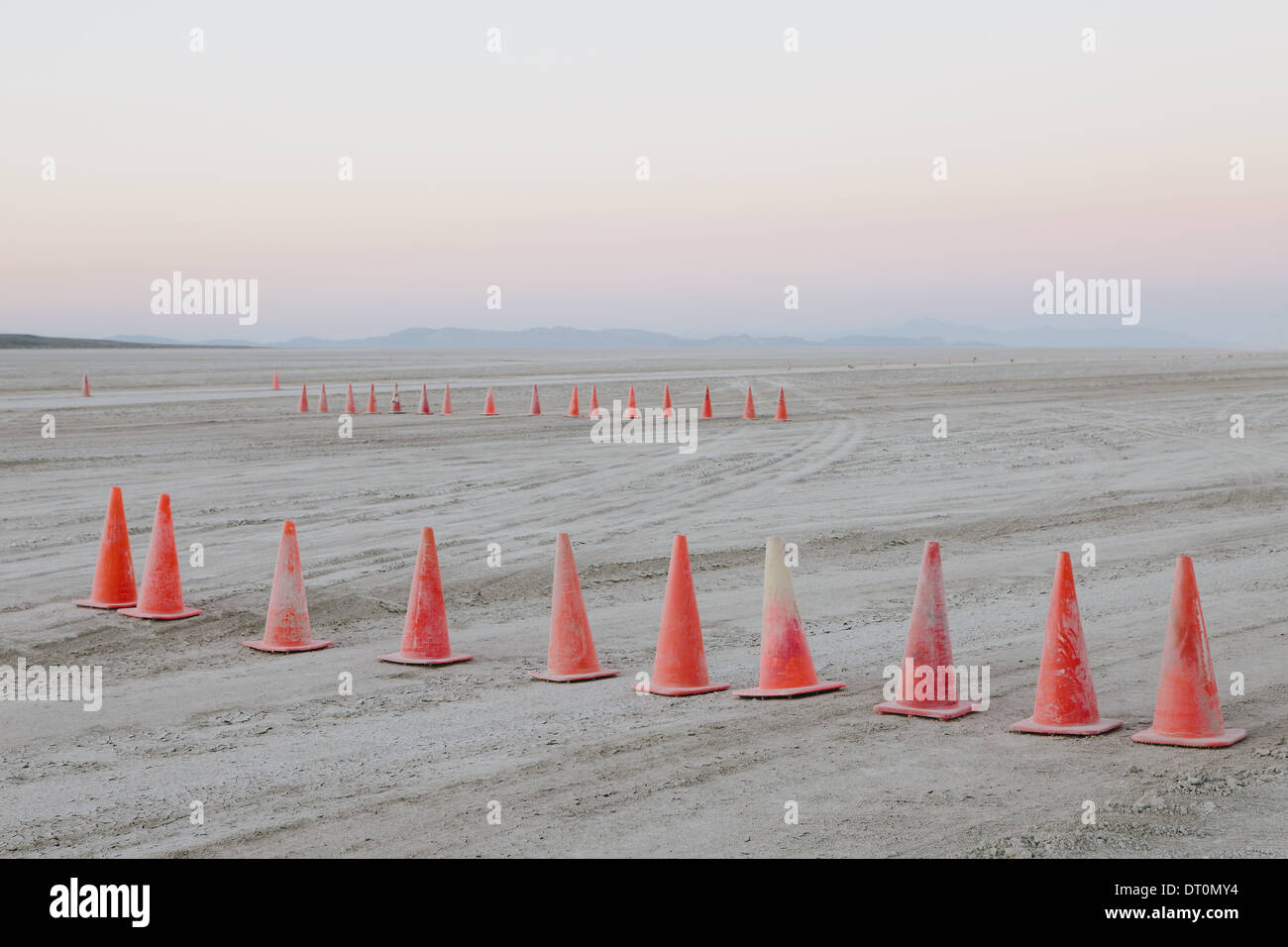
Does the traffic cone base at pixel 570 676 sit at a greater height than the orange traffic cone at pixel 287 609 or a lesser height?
lesser

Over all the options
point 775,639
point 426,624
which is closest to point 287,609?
Result: point 426,624

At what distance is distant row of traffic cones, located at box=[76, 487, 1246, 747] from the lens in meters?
6.54

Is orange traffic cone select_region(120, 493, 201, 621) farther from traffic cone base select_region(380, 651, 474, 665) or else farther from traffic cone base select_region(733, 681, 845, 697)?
traffic cone base select_region(733, 681, 845, 697)

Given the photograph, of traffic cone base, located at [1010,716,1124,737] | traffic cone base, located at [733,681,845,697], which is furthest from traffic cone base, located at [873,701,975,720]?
traffic cone base, located at [733,681,845,697]

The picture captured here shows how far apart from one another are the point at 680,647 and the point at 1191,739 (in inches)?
104

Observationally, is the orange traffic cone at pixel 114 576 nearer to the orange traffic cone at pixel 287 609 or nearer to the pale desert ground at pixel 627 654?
the pale desert ground at pixel 627 654

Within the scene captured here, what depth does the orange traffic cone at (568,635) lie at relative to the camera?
8031 mm

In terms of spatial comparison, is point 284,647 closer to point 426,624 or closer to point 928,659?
point 426,624

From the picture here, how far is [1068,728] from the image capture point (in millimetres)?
6645

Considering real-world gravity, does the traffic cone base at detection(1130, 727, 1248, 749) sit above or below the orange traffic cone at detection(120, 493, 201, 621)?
below

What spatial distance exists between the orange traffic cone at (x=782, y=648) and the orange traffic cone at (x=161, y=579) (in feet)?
14.4

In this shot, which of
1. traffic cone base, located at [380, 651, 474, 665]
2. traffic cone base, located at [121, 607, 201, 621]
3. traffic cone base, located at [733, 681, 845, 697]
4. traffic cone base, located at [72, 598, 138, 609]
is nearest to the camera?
traffic cone base, located at [733, 681, 845, 697]

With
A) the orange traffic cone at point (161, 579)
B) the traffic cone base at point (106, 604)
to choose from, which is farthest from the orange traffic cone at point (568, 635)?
the traffic cone base at point (106, 604)
